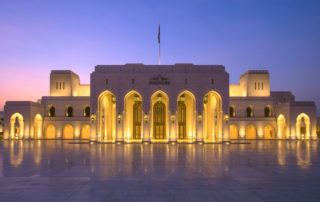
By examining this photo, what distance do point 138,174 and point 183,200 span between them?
4.12 metres

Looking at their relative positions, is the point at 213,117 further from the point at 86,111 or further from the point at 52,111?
the point at 52,111

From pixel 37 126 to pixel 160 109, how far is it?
22640 mm

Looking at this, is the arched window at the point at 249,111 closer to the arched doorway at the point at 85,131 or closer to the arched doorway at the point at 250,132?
the arched doorway at the point at 250,132

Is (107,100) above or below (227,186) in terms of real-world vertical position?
above

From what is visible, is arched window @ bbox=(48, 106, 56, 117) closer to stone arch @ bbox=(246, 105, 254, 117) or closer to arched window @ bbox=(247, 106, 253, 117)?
stone arch @ bbox=(246, 105, 254, 117)

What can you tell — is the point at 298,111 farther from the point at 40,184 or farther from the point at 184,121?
the point at 40,184

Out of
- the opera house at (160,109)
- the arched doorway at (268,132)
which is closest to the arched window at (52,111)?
the opera house at (160,109)

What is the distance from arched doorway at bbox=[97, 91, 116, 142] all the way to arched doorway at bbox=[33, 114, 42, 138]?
567 inches

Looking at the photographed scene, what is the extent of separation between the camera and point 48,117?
4594 centimetres

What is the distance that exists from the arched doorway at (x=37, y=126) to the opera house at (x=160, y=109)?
16 centimetres

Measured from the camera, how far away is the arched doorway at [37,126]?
44969 mm

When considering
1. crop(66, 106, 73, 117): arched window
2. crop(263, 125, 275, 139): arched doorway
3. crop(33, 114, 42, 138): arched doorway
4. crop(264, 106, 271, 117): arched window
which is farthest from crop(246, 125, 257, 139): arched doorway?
crop(33, 114, 42, 138): arched doorway

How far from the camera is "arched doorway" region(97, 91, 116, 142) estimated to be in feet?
113

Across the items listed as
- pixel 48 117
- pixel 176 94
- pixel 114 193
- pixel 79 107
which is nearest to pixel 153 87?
pixel 176 94
